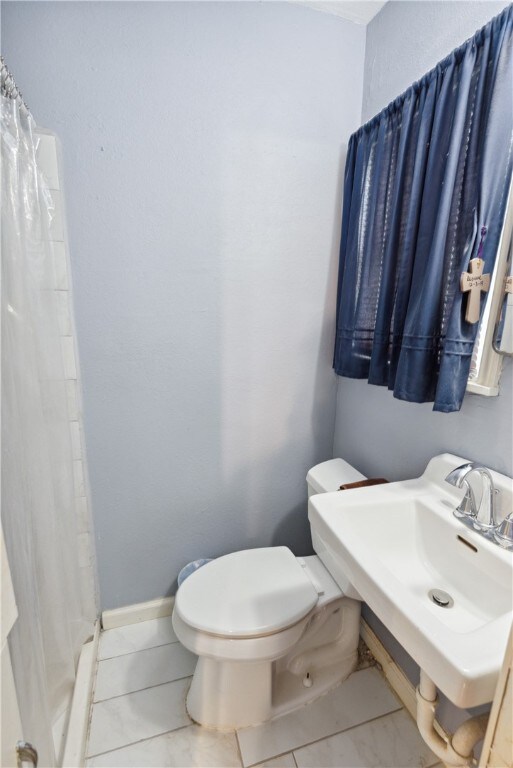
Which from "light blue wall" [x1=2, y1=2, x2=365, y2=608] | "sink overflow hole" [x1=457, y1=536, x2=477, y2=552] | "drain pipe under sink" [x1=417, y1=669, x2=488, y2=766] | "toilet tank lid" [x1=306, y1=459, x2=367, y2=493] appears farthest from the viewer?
"toilet tank lid" [x1=306, y1=459, x2=367, y2=493]

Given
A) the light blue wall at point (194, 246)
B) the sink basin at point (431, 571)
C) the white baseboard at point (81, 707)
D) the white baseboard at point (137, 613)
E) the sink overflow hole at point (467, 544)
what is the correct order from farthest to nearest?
the white baseboard at point (137, 613)
the light blue wall at point (194, 246)
the white baseboard at point (81, 707)
the sink overflow hole at point (467, 544)
the sink basin at point (431, 571)

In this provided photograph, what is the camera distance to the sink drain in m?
0.83

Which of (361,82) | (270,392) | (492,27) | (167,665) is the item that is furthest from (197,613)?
(361,82)

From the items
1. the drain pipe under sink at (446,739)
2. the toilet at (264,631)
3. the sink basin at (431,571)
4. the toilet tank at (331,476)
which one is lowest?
the toilet at (264,631)

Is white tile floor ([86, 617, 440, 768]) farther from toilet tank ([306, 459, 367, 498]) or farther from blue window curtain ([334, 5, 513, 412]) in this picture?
blue window curtain ([334, 5, 513, 412])

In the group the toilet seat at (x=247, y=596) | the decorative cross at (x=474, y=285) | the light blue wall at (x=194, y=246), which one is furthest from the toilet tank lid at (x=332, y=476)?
the decorative cross at (x=474, y=285)

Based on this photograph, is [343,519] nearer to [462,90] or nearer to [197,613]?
[197,613]

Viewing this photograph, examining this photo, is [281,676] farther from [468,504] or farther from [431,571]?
[468,504]

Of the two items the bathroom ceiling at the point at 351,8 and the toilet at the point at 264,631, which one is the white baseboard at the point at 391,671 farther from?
the bathroom ceiling at the point at 351,8

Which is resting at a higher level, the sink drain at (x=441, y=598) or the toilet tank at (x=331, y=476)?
the toilet tank at (x=331, y=476)

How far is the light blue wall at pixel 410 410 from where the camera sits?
0.89m

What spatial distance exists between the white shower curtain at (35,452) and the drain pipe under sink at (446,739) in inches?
33.6

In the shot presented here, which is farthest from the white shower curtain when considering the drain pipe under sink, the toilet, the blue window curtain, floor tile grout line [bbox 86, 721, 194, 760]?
the blue window curtain

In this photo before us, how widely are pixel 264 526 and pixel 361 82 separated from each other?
72.9 inches
